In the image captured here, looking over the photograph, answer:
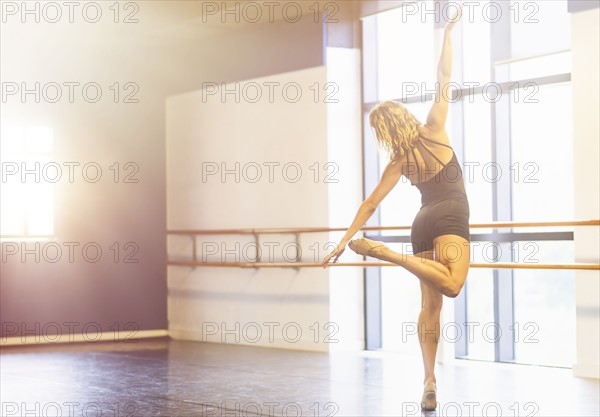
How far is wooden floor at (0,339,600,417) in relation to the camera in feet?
14.4

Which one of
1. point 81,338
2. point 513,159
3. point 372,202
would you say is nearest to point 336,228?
point 513,159

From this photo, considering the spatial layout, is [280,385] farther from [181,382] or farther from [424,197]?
[424,197]

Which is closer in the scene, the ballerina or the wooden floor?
the ballerina

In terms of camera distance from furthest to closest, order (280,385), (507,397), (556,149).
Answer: (556,149), (280,385), (507,397)

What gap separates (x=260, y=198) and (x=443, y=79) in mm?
3881

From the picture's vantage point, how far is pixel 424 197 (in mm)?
4102

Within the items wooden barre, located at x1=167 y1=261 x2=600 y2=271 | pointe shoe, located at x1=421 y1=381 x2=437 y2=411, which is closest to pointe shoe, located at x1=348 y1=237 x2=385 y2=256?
wooden barre, located at x1=167 y1=261 x2=600 y2=271

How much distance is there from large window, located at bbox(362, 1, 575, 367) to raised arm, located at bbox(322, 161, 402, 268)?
228 centimetres

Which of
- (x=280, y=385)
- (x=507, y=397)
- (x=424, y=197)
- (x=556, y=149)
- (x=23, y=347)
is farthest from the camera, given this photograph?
(x=23, y=347)

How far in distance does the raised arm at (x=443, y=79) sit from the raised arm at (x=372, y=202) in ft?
0.78

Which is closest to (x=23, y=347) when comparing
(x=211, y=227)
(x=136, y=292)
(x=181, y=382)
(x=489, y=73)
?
(x=136, y=292)

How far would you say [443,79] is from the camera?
3.86 meters

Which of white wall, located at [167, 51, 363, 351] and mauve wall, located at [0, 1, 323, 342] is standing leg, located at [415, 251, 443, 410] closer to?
white wall, located at [167, 51, 363, 351]

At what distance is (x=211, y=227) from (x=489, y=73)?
9.18 feet
